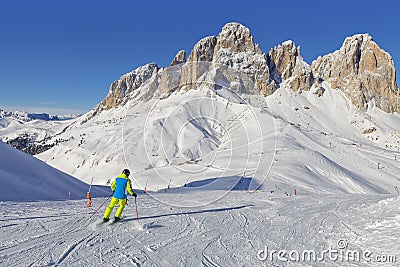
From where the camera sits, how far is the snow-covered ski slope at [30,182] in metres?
18.3

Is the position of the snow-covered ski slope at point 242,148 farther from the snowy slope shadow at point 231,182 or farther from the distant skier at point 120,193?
the distant skier at point 120,193

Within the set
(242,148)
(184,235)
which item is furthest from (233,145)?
(184,235)

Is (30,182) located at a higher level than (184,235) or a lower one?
higher

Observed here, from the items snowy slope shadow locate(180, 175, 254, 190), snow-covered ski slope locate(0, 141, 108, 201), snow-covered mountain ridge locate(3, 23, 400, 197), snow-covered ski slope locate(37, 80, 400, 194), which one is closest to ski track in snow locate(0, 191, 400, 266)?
snow-covered ski slope locate(37, 80, 400, 194)

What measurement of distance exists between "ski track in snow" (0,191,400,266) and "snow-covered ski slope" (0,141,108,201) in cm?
466

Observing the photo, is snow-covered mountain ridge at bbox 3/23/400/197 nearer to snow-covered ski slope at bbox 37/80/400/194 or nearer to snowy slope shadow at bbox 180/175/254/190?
snowy slope shadow at bbox 180/175/254/190

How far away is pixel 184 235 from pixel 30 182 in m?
16.1

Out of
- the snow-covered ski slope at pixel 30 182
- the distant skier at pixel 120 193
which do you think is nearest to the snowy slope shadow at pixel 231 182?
the snow-covered ski slope at pixel 30 182

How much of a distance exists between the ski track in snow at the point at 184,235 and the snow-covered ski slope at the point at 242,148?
4.27m

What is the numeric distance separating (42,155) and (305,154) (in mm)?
135034

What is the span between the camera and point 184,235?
972 cm

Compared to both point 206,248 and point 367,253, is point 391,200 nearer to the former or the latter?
point 367,253

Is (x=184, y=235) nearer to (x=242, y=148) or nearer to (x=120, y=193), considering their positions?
(x=120, y=193)

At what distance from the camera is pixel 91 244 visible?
27.3 feet
